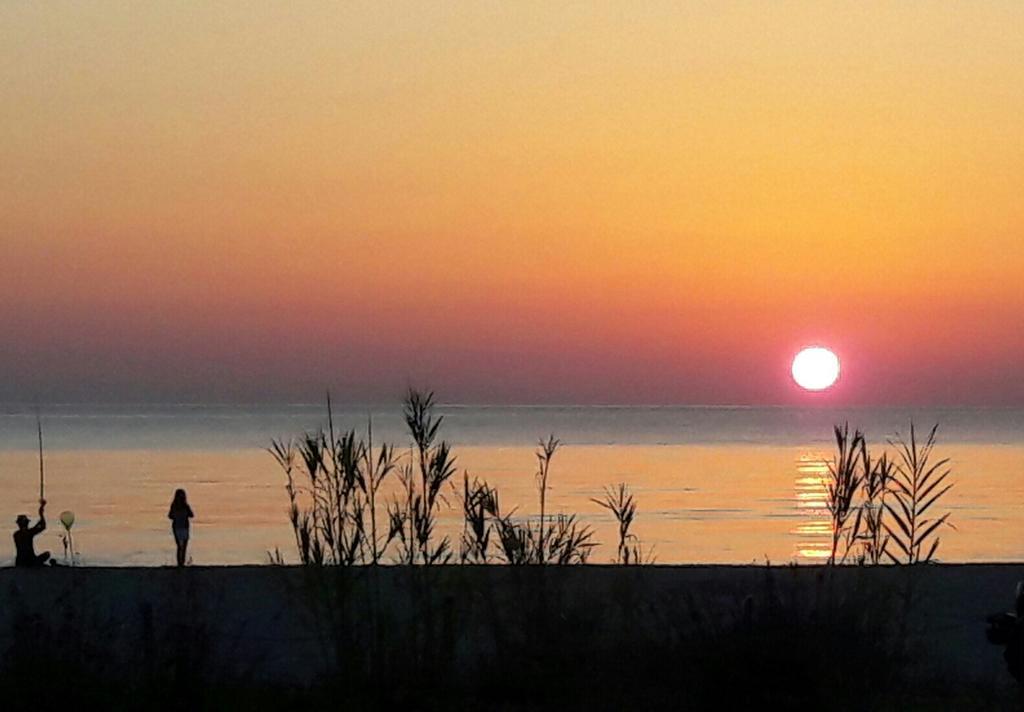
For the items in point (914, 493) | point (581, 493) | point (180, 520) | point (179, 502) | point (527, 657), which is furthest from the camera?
point (581, 493)

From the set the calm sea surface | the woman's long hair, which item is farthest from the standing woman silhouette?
the calm sea surface

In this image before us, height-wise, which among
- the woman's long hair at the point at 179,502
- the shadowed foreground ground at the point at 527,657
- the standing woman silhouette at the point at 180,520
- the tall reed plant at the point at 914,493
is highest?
the woman's long hair at the point at 179,502

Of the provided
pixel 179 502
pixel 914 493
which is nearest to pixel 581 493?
pixel 179 502

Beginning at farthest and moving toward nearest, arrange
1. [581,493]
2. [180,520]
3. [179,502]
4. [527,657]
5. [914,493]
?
[581,493]
[179,502]
[180,520]
[914,493]
[527,657]

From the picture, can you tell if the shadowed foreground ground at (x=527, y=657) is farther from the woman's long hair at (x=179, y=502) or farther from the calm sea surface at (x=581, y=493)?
the woman's long hair at (x=179, y=502)

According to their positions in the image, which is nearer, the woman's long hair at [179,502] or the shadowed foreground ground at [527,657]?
the shadowed foreground ground at [527,657]

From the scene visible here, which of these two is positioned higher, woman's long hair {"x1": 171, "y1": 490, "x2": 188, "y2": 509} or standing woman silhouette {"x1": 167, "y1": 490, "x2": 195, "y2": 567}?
woman's long hair {"x1": 171, "y1": 490, "x2": 188, "y2": 509}

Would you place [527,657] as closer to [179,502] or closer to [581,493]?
[179,502]

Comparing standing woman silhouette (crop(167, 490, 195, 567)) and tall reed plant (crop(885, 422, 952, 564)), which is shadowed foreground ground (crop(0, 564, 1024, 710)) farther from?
standing woman silhouette (crop(167, 490, 195, 567))

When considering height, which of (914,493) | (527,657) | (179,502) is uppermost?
(179,502)

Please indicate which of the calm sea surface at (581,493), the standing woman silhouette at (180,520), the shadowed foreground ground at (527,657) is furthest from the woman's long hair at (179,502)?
the shadowed foreground ground at (527,657)

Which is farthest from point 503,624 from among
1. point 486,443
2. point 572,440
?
point 572,440

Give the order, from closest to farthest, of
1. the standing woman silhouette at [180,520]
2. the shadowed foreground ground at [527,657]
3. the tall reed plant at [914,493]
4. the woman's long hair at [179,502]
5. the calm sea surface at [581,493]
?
1. the shadowed foreground ground at [527,657]
2. the tall reed plant at [914,493]
3. the standing woman silhouette at [180,520]
4. the woman's long hair at [179,502]
5. the calm sea surface at [581,493]

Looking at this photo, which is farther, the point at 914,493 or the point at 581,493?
the point at 581,493
